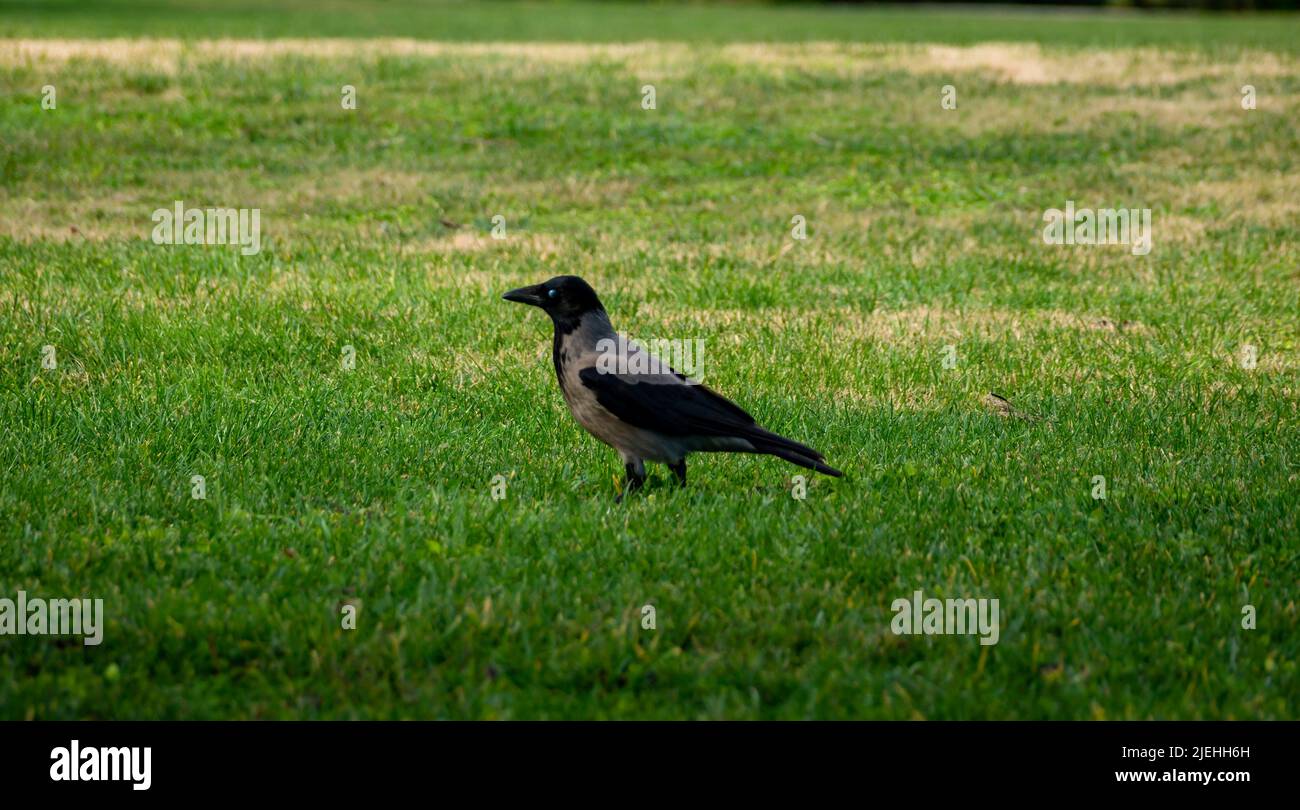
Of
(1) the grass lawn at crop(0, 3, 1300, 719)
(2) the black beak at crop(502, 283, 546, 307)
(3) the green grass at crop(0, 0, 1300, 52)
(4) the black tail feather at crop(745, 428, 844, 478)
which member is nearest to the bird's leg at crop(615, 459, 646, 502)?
(1) the grass lawn at crop(0, 3, 1300, 719)

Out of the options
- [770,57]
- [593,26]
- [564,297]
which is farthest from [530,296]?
[593,26]

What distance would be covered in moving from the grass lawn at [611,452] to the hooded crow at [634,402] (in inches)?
11.3

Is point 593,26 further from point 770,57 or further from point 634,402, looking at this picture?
point 634,402

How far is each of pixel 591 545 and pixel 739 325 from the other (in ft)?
15.2

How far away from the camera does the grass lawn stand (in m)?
4.97

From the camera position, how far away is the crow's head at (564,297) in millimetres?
6691

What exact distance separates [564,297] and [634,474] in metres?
0.95

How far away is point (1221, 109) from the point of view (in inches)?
808

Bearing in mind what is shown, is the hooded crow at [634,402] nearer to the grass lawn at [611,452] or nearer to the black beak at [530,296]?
the black beak at [530,296]

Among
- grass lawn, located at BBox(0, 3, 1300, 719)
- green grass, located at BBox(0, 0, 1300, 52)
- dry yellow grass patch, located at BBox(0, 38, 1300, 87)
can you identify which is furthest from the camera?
green grass, located at BBox(0, 0, 1300, 52)

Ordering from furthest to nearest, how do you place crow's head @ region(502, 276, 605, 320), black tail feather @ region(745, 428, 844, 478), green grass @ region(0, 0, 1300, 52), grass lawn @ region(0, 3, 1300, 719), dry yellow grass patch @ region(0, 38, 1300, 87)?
green grass @ region(0, 0, 1300, 52)
dry yellow grass patch @ region(0, 38, 1300, 87)
crow's head @ region(502, 276, 605, 320)
black tail feather @ region(745, 428, 844, 478)
grass lawn @ region(0, 3, 1300, 719)

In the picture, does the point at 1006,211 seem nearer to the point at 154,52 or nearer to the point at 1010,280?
the point at 1010,280

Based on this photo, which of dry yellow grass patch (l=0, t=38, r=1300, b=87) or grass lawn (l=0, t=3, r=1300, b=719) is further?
dry yellow grass patch (l=0, t=38, r=1300, b=87)

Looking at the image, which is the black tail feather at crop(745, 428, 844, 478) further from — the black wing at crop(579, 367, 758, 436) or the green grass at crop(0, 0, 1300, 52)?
the green grass at crop(0, 0, 1300, 52)
